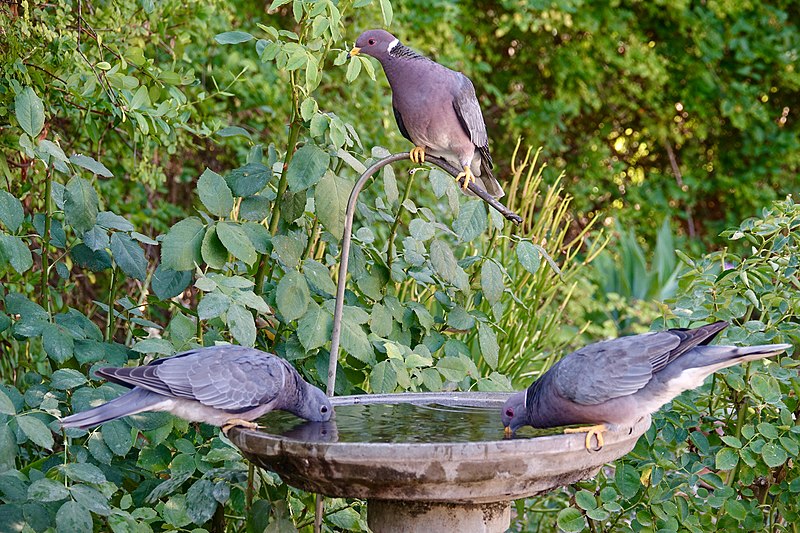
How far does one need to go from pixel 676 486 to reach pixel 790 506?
338 millimetres

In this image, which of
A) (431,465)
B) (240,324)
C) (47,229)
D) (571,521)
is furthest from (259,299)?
(571,521)

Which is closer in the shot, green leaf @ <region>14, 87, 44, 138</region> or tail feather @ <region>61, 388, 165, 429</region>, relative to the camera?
tail feather @ <region>61, 388, 165, 429</region>

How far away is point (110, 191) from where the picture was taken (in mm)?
3881

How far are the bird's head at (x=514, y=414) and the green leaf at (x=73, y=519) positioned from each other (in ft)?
→ 3.15

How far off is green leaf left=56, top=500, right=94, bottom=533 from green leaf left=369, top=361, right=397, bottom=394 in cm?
80

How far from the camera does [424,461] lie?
1.72 metres

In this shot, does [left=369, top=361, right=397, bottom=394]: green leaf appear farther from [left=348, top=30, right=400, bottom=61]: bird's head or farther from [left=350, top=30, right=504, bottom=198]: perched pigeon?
[left=348, top=30, right=400, bottom=61]: bird's head

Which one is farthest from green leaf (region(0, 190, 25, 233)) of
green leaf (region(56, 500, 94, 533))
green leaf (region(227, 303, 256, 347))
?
green leaf (region(56, 500, 94, 533))

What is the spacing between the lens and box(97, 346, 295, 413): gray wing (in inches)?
75.4

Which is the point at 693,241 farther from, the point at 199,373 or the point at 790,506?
the point at 199,373

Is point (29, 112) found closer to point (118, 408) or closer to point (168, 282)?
point (168, 282)

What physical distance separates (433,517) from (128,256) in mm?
1109

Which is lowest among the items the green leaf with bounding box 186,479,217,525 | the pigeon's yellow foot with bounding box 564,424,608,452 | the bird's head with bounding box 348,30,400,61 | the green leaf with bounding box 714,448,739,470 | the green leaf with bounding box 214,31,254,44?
the green leaf with bounding box 186,479,217,525

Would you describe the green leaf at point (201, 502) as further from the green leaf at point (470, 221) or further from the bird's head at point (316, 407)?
the green leaf at point (470, 221)
